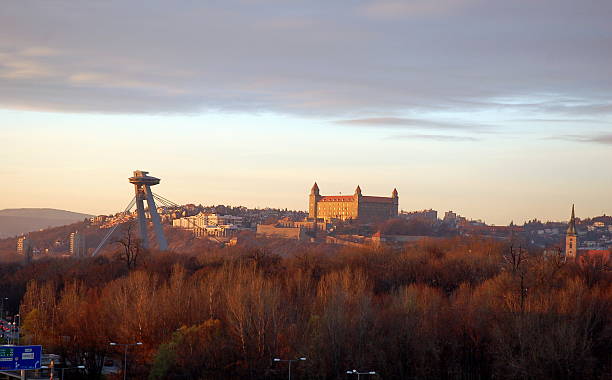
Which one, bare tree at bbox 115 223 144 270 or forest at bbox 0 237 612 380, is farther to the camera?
bare tree at bbox 115 223 144 270

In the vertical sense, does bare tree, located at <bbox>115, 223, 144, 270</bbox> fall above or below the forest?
above

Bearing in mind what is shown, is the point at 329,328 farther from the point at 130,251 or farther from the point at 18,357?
the point at 130,251

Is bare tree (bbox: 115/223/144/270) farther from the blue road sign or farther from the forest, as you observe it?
the blue road sign

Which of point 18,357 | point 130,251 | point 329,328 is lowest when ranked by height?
point 18,357

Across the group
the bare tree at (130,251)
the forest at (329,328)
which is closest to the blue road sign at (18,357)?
the forest at (329,328)

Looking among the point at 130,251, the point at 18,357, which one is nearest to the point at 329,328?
the point at 18,357

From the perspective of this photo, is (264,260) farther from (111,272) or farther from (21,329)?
(21,329)

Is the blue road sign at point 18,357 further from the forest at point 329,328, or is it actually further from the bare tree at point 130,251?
the bare tree at point 130,251

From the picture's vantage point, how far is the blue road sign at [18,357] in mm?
39906

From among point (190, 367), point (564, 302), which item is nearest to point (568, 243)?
point (564, 302)

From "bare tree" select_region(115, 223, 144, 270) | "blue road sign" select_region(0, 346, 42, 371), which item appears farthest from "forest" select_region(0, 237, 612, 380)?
"bare tree" select_region(115, 223, 144, 270)

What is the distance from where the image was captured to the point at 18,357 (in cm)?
4012

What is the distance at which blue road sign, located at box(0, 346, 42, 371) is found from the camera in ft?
131

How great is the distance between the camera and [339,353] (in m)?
51.8
